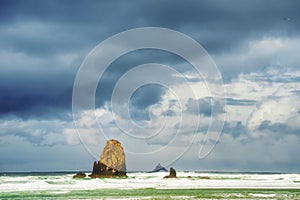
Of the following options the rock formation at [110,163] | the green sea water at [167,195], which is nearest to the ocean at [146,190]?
the green sea water at [167,195]

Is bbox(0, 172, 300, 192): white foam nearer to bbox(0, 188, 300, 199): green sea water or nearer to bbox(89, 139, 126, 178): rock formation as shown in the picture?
bbox(89, 139, 126, 178): rock formation

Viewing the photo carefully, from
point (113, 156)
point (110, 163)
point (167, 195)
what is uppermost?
point (113, 156)

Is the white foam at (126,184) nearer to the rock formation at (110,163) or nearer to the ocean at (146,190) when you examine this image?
the ocean at (146,190)

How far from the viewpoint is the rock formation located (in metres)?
97.4

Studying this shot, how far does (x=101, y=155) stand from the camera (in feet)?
327

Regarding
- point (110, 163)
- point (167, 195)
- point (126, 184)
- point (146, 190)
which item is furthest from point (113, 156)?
point (167, 195)

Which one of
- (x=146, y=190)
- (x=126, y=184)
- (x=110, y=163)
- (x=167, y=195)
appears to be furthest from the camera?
(x=110, y=163)

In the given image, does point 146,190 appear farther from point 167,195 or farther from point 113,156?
point 113,156

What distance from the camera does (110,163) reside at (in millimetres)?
98938

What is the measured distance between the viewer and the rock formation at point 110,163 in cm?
9744

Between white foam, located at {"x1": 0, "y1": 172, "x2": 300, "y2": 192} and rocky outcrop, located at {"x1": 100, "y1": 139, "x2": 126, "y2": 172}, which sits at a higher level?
rocky outcrop, located at {"x1": 100, "y1": 139, "x2": 126, "y2": 172}

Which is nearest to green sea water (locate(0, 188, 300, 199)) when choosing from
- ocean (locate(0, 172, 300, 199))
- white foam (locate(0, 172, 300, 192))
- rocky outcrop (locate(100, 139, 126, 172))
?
ocean (locate(0, 172, 300, 199))

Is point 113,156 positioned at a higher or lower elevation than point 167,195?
higher

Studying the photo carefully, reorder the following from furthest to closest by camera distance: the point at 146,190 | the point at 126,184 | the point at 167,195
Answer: the point at 126,184, the point at 146,190, the point at 167,195
